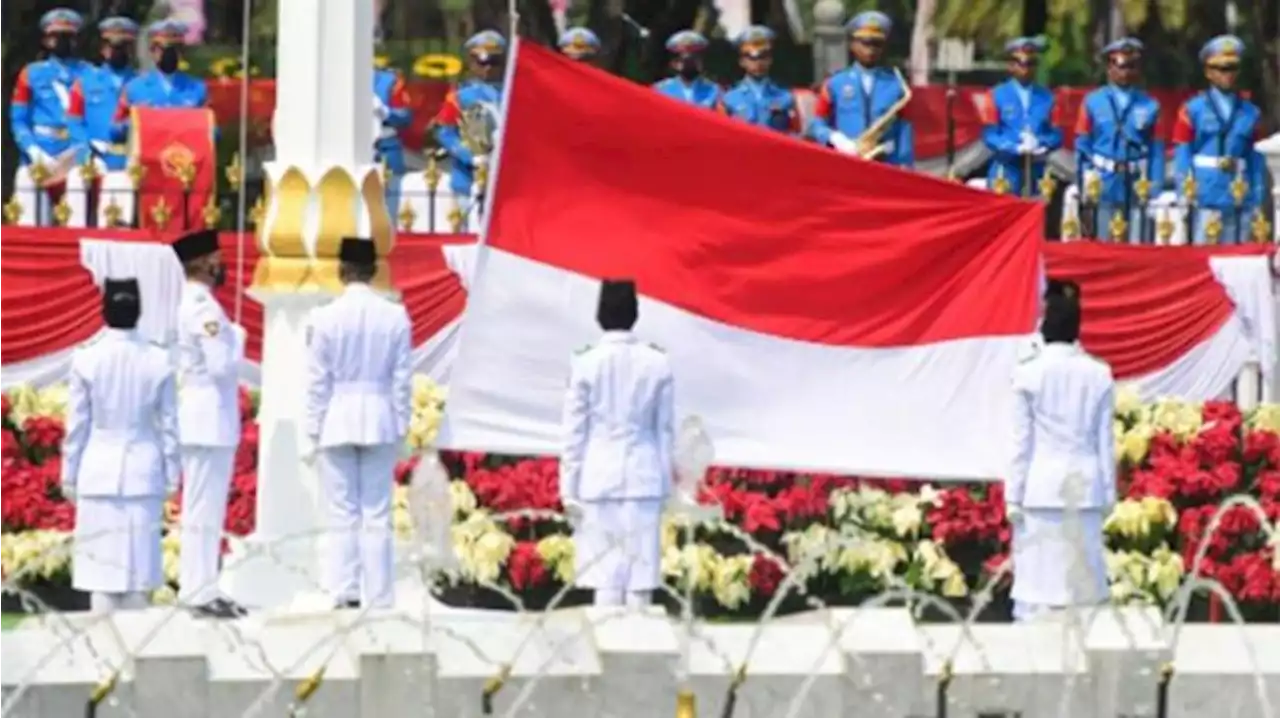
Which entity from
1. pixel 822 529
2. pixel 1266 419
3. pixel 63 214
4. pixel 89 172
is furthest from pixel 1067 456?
pixel 89 172

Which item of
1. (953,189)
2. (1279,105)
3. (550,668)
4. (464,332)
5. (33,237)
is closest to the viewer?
(550,668)

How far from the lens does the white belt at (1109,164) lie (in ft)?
80.0

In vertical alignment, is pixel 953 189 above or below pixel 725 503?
above

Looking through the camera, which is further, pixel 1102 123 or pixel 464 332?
pixel 1102 123

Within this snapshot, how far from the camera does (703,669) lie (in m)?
12.2

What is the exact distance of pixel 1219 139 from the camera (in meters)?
24.4

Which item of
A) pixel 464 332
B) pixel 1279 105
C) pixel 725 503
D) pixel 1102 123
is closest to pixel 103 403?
pixel 464 332

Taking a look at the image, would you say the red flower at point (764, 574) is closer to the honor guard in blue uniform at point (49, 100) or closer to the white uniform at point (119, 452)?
the white uniform at point (119, 452)

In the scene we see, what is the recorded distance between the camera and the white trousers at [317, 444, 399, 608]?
16266mm

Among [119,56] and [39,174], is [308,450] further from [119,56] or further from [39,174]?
[119,56]

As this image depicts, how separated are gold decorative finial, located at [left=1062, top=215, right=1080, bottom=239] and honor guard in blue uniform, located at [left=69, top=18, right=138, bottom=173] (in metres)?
4.68

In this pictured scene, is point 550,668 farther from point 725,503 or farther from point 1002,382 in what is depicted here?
point 725,503

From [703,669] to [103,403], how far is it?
15.7ft

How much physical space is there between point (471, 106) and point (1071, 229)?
327 cm
